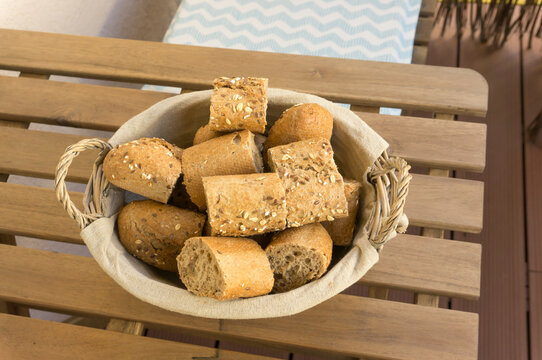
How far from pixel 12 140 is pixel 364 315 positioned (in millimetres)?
885

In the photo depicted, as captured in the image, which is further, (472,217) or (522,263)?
(522,263)

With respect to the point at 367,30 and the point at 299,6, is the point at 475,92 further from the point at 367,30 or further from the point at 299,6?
the point at 299,6

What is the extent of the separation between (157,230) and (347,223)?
0.32 metres

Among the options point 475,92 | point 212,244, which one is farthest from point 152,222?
point 475,92

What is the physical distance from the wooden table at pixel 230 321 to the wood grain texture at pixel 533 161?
72 centimetres

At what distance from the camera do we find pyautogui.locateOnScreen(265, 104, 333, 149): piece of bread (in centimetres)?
82

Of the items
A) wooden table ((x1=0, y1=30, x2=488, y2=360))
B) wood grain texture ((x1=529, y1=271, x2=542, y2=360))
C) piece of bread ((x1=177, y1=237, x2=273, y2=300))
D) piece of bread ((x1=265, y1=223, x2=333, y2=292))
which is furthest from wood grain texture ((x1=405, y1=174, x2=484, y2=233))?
wood grain texture ((x1=529, y1=271, x2=542, y2=360))

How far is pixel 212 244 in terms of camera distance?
0.71m

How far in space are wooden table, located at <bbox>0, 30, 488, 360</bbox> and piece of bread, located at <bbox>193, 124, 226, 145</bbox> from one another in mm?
274

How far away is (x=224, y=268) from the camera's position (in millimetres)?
687

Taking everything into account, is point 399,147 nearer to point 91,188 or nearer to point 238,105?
point 238,105

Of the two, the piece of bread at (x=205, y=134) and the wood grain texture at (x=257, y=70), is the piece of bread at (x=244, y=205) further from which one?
the wood grain texture at (x=257, y=70)

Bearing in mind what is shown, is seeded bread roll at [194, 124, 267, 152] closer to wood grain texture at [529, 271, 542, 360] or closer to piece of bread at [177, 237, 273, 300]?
piece of bread at [177, 237, 273, 300]

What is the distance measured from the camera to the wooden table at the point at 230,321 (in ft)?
2.87
